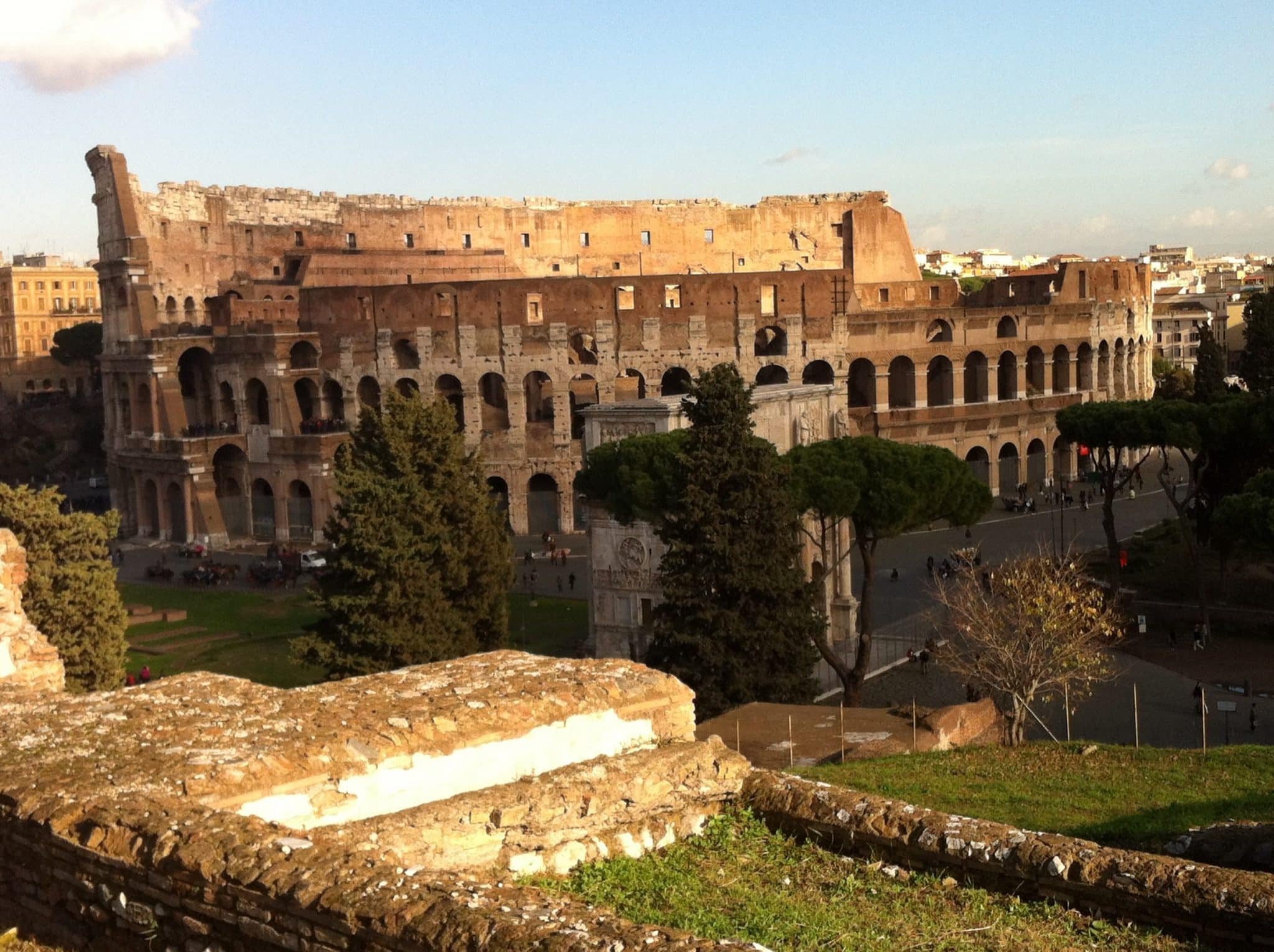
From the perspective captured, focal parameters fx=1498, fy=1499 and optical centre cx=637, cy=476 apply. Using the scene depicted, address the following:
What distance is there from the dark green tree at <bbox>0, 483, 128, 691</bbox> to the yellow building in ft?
182

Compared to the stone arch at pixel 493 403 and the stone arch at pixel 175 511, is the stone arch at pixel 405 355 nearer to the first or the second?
the stone arch at pixel 493 403

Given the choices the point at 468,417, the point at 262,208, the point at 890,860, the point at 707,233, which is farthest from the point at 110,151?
the point at 890,860

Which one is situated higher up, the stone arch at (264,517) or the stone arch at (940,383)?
the stone arch at (940,383)

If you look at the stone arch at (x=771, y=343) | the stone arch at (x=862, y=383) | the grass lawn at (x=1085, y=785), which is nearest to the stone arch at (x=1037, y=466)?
the stone arch at (x=862, y=383)

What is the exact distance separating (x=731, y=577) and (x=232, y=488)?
27855 mm

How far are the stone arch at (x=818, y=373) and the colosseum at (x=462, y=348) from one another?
Answer: 0.10 metres

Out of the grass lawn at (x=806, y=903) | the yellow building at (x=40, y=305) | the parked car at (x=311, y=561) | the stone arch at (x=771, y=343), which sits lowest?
the parked car at (x=311, y=561)

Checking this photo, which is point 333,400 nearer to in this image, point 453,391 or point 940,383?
point 453,391

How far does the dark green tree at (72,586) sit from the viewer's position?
1978 centimetres

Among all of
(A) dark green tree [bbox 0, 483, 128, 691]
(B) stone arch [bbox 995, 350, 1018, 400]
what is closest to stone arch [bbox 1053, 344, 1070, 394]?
(B) stone arch [bbox 995, 350, 1018, 400]

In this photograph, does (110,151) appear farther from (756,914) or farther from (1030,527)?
(756,914)

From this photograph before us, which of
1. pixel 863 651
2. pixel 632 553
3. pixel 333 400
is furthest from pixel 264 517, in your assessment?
pixel 863 651

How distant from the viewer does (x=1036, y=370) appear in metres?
45.3

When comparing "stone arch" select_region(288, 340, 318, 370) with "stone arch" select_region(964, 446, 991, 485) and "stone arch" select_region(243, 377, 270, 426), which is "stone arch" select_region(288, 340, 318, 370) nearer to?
"stone arch" select_region(243, 377, 270, 426)
